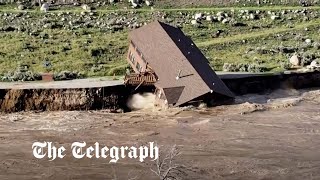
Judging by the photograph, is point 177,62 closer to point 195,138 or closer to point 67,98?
point 195,138

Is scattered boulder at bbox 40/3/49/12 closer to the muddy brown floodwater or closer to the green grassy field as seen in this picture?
the green grassy field

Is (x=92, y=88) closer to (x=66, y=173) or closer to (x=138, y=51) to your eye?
(x=138, y=51)

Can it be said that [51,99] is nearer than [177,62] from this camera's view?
Yes

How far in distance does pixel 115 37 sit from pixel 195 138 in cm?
2296

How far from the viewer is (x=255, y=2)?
69938mm

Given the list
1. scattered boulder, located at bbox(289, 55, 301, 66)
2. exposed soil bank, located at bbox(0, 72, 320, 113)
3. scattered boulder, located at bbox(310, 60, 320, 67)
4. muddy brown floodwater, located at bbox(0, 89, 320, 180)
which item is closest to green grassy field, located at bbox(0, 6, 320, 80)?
scattered boulder, located at bbox(289, 55, 301, 66)

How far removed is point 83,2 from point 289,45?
2462 cm

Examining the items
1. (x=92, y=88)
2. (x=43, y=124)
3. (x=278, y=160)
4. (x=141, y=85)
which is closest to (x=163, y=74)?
(x=141, y=85)

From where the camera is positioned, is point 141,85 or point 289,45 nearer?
point 141,85

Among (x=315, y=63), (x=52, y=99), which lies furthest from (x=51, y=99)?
(x=315, y=63)

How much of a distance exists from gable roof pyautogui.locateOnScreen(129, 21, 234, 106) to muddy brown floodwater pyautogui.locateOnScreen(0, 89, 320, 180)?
4.88 feet

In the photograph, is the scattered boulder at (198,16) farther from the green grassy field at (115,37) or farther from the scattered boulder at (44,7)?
the scattered boulder at (44,7)

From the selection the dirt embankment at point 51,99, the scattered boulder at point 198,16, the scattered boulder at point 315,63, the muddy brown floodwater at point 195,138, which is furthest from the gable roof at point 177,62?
the scattered boulder at point 198,16

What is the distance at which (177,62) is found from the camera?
40156 mm
